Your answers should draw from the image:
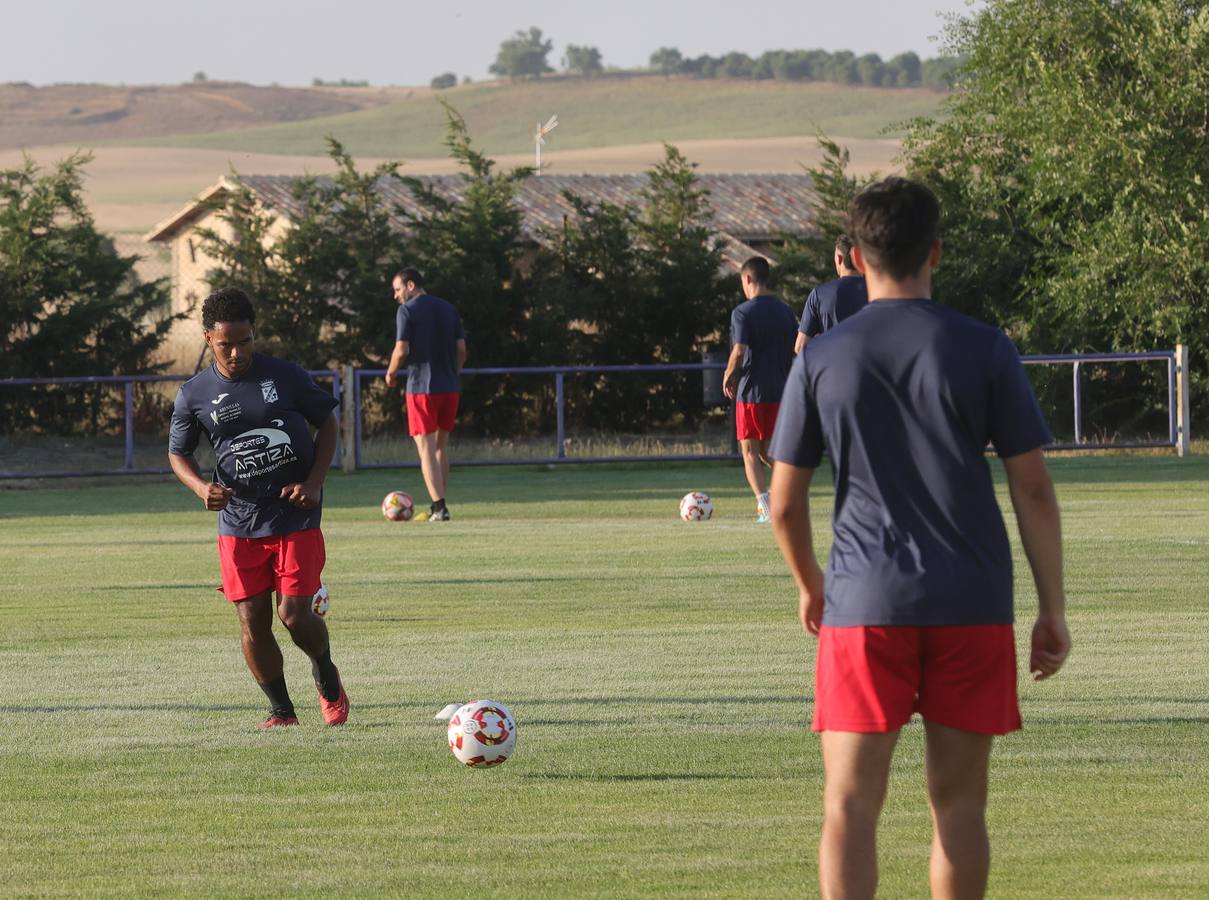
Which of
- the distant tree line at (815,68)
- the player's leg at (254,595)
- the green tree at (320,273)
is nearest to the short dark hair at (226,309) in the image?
the player's leg at (254,595)

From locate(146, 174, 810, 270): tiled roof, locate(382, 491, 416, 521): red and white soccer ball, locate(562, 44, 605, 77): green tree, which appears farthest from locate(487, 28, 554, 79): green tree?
locate(382, 491, 416, 521): red and white soccer ball

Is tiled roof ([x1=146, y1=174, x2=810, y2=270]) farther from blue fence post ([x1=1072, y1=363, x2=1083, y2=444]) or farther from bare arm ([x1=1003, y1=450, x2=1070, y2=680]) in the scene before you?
bare arm ([x1=1003, y1=450, x2=1070, y2=680])

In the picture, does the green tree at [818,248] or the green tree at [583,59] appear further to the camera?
the green tree at [583,59]

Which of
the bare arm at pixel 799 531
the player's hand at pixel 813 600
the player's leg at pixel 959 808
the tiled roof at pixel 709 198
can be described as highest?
the tiled roof at pixel 709 198

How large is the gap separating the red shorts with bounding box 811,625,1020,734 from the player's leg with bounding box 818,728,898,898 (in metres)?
0.04

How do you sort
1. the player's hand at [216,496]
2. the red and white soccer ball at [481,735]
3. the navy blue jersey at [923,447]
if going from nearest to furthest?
1. the navy blue jersey at [923,447]
2. the red and white soccer ball at [481,735]
3. the player's hand at [216,496]

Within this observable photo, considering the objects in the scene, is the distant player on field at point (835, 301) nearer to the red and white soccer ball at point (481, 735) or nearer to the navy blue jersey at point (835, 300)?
the navy blue jersey at point (835, 300)

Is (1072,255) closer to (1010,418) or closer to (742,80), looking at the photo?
(1010,418)

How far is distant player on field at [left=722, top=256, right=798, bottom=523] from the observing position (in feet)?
54.0

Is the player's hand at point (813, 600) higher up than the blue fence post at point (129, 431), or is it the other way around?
the player's hand at point (813, 600)

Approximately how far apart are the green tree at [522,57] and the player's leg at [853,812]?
6255 inches

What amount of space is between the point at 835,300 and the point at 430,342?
4485 mm

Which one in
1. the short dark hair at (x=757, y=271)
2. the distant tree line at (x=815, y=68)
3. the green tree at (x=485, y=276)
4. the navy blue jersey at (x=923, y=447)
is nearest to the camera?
the navy blue jersey at (x=923, y=447)

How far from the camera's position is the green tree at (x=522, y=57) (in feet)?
531
